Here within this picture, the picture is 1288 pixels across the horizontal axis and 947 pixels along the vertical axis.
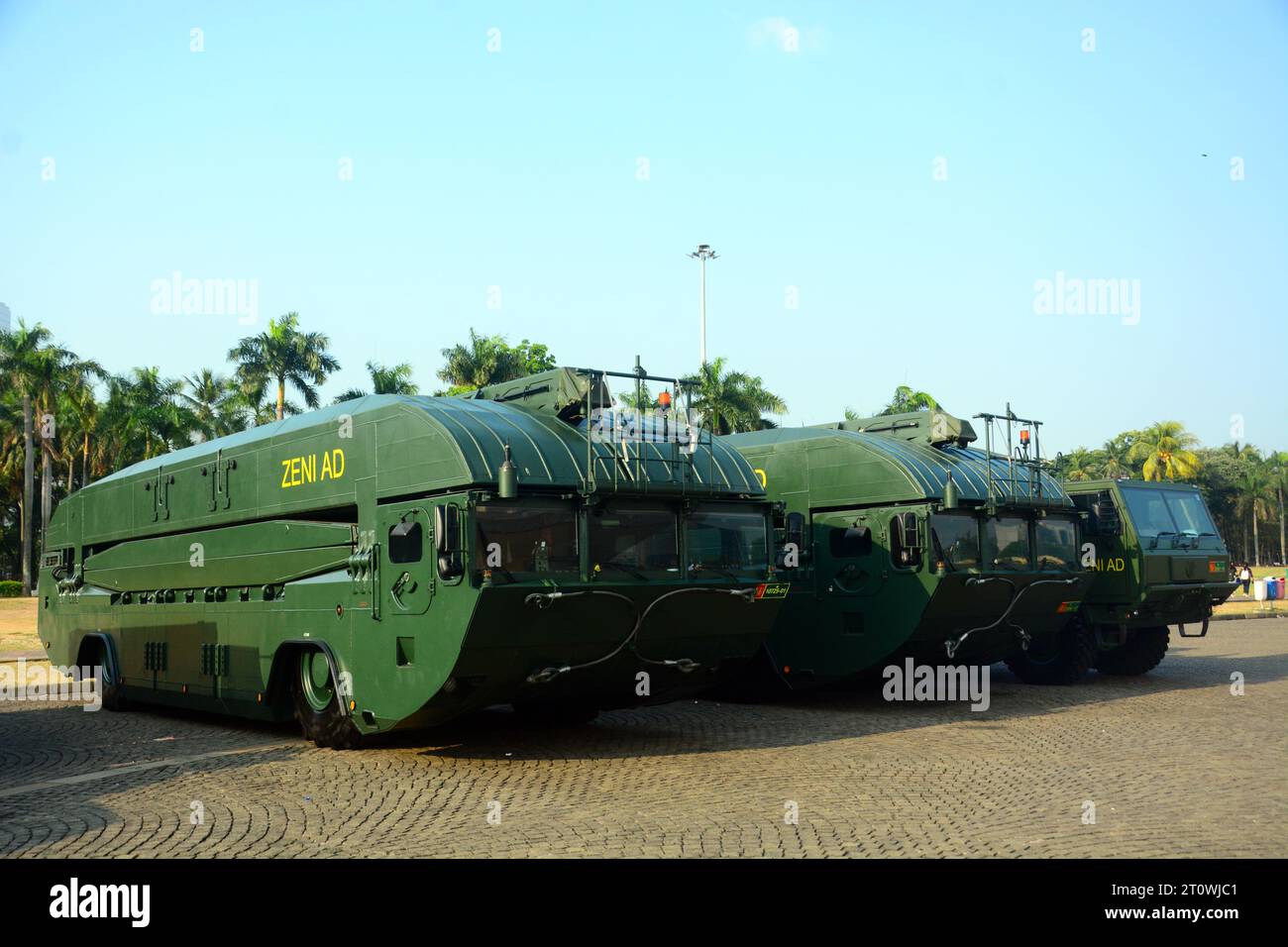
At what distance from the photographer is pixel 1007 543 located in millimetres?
14836

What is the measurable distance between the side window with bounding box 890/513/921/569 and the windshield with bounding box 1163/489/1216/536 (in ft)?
20.2

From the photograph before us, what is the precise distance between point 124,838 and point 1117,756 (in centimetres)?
807

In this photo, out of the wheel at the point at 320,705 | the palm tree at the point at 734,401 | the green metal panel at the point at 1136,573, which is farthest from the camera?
the palm tree at the point at 734,401

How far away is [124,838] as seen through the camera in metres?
7.45

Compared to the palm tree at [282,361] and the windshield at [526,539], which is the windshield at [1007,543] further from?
the palm tree at [282,361]

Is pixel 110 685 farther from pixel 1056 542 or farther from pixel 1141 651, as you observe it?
pixel 1141 651

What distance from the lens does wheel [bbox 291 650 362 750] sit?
1112 cm

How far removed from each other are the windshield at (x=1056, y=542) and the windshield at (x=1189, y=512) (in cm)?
308

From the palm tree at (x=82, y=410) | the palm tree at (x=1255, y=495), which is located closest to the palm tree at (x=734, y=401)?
the palm tree at (x=82, y=410)

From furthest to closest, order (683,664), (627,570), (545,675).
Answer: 1. (683,664)
2. (627,570)
3. (545,675)

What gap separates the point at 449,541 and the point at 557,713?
3605 mm

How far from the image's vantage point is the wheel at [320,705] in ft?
36.5

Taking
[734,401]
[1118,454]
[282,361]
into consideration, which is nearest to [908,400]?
[734,401]
